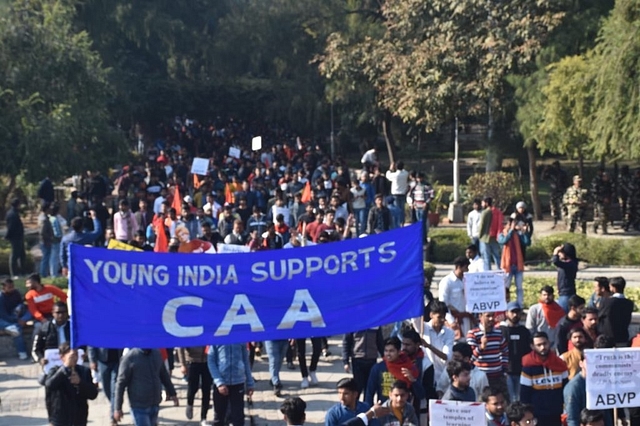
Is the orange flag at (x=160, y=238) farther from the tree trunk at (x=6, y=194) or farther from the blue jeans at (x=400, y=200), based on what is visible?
the tree trunk at (x=6, y=194)

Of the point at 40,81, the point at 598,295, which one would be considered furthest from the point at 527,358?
the point at 40,81

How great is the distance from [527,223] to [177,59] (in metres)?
34.6

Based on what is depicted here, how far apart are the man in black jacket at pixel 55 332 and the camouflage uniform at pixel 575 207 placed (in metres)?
15.6

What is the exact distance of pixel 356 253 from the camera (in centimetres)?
1171

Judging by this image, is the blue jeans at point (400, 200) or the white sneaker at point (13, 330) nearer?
the white sneaker at point (13, 330)

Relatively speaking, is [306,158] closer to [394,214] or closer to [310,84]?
[310,84]

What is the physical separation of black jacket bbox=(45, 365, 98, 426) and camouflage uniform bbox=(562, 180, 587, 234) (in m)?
17.2

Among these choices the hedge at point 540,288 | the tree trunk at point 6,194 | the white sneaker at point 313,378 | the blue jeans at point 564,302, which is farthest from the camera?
the tree trunk at point 6,194

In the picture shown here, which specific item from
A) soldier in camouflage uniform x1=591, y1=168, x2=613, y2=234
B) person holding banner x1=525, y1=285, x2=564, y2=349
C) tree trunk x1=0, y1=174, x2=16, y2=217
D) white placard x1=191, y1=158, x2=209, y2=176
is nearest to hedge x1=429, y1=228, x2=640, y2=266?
soldier in camouflage uniform x1=591, y1=168, x2=613, y2=234

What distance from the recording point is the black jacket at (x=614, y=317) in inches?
557

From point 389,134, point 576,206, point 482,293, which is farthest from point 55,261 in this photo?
point 389,134

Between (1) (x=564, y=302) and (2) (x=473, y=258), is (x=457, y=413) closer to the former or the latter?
(1) (x=564, y=302)

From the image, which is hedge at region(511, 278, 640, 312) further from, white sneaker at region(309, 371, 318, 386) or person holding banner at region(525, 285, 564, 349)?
white sneaker at region(309, 371, 318, 386)

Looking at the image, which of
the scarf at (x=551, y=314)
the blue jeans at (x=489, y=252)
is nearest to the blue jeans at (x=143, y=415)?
the scarf at (x=551, y=314)
